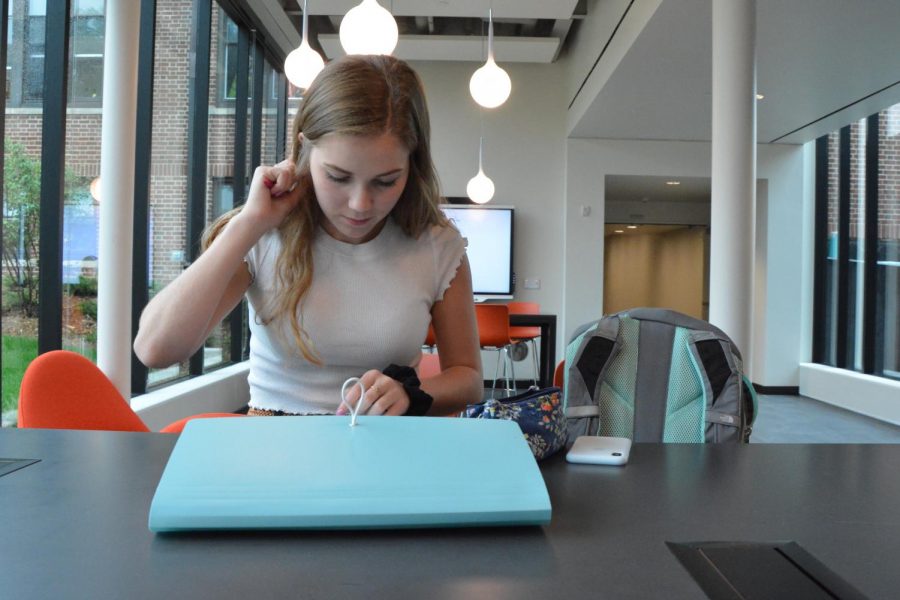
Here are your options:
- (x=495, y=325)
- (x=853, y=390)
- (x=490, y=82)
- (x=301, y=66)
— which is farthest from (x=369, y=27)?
(x=853, y=390)

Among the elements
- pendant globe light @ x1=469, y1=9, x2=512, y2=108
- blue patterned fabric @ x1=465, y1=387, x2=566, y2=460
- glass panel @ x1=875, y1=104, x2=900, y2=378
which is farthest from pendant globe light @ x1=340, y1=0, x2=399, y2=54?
glass panel @ x1=875, y1=104, x2=900, y2=378

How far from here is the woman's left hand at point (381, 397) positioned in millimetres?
903

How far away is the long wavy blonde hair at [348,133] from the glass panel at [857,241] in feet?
21.1

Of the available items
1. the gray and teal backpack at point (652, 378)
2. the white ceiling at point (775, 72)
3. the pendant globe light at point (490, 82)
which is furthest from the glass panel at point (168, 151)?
the gray and teal backpack at point (652, 378)

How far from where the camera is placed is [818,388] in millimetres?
6953

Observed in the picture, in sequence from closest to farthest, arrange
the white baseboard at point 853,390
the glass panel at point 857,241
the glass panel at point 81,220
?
1. the glass panel at point 81,220
2. the white baseboard at point 853,390
3. the glass panel at point 857,241

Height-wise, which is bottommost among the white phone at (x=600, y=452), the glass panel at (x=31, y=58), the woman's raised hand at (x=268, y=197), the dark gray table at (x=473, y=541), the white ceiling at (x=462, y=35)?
the dark gray table at (x=473, y=541)

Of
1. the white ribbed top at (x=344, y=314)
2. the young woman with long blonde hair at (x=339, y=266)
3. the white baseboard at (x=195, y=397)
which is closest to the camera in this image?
the young woman with long blonde hair at (x=339, y=266)

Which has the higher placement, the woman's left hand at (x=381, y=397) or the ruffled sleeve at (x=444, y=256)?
the ruffled sleeve at (x=444, y=256)

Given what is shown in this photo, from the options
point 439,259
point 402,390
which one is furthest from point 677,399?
point 402,390

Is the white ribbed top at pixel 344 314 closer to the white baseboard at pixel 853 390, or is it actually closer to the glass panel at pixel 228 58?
the glass panel at pixel 228 58

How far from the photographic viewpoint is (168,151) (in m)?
4.54

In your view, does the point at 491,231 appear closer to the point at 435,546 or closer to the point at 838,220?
the point at 838,220

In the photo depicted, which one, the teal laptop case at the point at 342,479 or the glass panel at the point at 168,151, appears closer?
the teal laptop case at the point at 342,479
